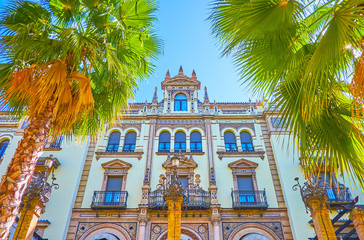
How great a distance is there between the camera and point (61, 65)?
19.0ft

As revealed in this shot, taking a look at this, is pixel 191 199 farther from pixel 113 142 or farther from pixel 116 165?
pixel 113 142

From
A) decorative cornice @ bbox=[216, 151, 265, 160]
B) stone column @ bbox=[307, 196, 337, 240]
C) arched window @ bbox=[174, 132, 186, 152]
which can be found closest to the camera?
stone column @ bbox=[307, 196, 337, 240]

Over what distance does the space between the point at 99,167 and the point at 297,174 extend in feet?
40.0

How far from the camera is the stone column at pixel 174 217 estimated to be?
7867mm

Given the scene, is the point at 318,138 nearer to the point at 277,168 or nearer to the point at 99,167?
the point at 277,168

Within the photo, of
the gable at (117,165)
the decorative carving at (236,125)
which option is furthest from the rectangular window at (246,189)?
the gable at (117,165)

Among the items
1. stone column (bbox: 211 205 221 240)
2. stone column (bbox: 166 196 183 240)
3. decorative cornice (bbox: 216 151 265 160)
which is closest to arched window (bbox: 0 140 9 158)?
stone column (bbox: 211 205 221 240)

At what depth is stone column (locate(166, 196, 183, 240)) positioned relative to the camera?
7867 millimetres

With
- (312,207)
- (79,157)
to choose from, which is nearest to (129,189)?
(79,157)

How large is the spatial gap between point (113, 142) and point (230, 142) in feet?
26.5

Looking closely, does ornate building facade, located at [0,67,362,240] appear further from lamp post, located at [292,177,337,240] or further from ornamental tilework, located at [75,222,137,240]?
lamp post, located at [292,177,337,240]

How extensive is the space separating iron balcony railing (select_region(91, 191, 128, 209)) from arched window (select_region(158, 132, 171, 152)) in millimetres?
3843

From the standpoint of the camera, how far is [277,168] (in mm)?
16422

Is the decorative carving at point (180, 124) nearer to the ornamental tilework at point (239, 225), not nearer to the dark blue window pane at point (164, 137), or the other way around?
the dark blue window pane at point (164, 137)
